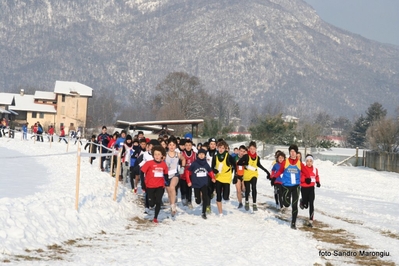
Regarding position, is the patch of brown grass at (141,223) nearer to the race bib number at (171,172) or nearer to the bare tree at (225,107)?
the race bib number at (171,172)

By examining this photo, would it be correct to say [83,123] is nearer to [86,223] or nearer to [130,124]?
[130,124]

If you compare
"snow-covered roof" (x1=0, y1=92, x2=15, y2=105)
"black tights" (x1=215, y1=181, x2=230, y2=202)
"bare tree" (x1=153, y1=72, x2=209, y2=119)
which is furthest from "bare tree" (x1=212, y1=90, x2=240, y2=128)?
"black tights" (x1=215, y1=181, x2=230, y2=202)

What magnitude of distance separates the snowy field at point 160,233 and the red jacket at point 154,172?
0.90 metres

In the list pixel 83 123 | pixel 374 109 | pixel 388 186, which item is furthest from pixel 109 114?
pixel 388 186

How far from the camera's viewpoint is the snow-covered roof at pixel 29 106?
101m

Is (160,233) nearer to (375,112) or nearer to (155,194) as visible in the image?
(155,194)

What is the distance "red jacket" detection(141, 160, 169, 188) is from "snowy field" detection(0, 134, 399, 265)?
0.90 m

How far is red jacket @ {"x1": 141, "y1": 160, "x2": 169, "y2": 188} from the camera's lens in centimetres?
1397

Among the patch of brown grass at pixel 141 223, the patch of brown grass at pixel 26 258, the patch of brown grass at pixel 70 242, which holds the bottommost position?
the patch of brown grass at pixel 141 223

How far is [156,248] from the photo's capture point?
10.4 meters

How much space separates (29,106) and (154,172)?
92.5 metres

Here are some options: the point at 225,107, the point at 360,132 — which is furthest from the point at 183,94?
the point at 225,107

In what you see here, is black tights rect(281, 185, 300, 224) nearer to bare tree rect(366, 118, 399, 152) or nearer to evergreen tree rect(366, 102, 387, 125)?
bare tree rect(366, 118, 399, 152)

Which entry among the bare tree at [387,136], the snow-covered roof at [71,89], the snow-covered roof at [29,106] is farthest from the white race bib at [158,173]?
the snow-covered roof at [71,89]
